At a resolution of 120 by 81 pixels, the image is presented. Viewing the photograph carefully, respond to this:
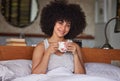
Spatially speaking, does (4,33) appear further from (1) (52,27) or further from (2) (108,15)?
(1) (52,27)

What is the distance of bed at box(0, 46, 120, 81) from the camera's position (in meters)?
1.63

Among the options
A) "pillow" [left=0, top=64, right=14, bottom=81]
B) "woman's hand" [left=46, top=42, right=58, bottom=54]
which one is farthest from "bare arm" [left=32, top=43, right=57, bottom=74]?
"pillow" [left=0, top=64, right=14, bottom=81]

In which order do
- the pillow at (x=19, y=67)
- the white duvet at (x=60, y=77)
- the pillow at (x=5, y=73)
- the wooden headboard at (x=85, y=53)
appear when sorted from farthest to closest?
the wooden headboard at (x=85, y=53) → the pillow at (x=19, y=67) → the pillow at (x=5, y=73) → the white duvet at (x=60, y=77)

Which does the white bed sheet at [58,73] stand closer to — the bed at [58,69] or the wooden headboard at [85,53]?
the bed at [58,69]

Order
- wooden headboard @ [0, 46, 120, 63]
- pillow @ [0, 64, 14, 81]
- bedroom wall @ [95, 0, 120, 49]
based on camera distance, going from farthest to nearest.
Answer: bedroom wall @ [95, 0, 120, 49] < wooden headboard @ [0, 46, 120, 63] < pillow @ [0, 64, 14, 81]

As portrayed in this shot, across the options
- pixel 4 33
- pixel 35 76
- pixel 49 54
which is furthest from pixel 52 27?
pixel 4 33

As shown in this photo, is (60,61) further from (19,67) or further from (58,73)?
(19,67)

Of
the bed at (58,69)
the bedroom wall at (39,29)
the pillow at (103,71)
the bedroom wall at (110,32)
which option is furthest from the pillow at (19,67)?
the bedroom wall at (110,32)

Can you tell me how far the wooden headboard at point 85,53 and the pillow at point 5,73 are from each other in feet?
1.12

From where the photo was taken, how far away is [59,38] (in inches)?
80.4

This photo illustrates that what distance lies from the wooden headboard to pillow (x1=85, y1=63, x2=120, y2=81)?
9.0 inches

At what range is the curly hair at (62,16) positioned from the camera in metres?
2.07

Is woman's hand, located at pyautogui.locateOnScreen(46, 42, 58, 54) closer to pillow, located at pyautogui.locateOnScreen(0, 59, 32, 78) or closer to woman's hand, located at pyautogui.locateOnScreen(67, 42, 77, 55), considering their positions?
woman's hand, located at pyautogui.locateOnScreen(67, 42, 77, 55)

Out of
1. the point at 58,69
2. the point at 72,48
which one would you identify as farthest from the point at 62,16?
the point at 58,69
